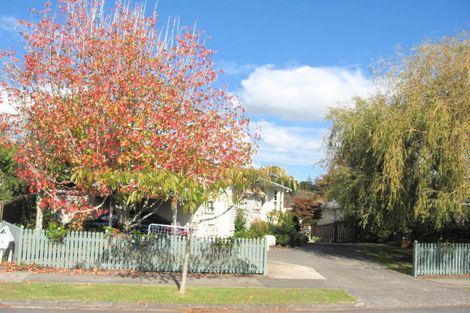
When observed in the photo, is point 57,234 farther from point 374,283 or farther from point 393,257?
point 393,257

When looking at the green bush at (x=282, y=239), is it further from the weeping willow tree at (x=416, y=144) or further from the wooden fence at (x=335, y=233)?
the wooden fence at (x=335, y=233)

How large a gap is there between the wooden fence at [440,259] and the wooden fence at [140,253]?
5149 millimetres

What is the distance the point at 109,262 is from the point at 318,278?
6107 mm

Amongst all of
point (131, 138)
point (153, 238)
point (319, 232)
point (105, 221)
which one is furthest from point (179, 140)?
point (319, 232)

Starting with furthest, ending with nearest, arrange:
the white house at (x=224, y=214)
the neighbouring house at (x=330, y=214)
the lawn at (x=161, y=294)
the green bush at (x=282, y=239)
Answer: the neighbouring house at (x=330, y=214)
the green bush at (x=282, y=239)
the white house at (x=224, y=214)
the lawn at (x=161, y=294)

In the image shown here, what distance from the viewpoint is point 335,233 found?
114ft

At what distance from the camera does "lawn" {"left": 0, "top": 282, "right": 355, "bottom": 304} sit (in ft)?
35.5

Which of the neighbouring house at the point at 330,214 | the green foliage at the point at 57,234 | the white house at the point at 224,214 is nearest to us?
the green foliage at the point at 57,234

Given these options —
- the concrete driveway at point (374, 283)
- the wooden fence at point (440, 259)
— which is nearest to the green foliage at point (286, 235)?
the concrete driveway at point (374, 283)

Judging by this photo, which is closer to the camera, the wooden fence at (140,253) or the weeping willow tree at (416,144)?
the wooden fence at (140,253)

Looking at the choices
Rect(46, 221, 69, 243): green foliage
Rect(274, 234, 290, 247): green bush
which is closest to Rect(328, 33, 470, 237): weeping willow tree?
Rect(274, 234, 290, 247): green bush

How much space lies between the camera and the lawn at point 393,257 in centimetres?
1851

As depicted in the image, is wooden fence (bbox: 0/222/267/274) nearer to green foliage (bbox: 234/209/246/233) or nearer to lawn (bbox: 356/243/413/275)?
lawn (bbox: 356/243/413/275)

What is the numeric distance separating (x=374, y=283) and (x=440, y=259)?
3363 mm
